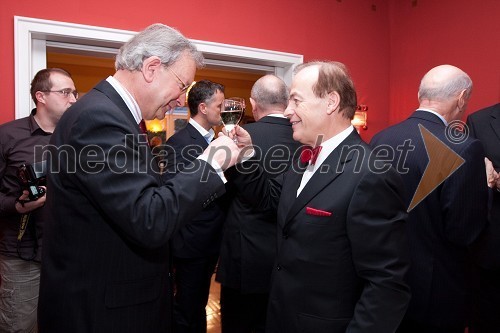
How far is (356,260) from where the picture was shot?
1178mm

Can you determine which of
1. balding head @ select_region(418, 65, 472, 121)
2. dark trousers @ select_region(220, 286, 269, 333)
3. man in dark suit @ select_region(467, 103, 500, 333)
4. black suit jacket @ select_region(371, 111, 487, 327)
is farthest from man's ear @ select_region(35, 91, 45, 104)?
man in dark suit @ select_region(467, 103, 500, 333)

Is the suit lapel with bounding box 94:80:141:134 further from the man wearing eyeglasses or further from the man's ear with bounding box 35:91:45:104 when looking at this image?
the man's ear with bounding box 35:91:45:104

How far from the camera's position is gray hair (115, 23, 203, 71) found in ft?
4.09

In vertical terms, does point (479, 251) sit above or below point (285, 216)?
below

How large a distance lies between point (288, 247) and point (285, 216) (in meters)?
0.12

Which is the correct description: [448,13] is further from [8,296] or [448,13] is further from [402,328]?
[8,296]

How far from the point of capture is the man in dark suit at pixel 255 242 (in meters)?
2.05

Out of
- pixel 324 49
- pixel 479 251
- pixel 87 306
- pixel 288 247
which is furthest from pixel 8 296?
pixel 324 49

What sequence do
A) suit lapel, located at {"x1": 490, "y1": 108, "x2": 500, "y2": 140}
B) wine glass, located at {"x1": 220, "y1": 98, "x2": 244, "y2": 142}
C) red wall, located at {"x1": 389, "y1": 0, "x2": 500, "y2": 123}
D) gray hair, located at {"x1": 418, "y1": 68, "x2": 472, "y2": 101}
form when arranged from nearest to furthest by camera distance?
wine glass, located at {"x1": 220, "y1": 98, "x2": 244, "y2": 142} < gray hair, located at {"x1": 418, "y1": 68, "x2": 472, "y2": 101} < suit lapel, located at {"x1": 490, "y1": 108, "x2": 500, "y2": 140} < red wall, located at {"x1": 389, "y1": 0, "x2": 500, "y2": 123}

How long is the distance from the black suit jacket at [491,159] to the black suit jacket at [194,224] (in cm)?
164

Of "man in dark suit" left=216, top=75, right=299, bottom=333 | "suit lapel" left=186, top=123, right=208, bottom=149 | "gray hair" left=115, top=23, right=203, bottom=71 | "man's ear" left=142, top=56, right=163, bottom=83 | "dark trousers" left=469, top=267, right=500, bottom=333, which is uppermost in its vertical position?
"gray hair" left=115, top=23, right=203, bottom=71

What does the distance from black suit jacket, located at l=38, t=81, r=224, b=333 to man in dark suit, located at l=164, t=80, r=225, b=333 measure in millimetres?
1163

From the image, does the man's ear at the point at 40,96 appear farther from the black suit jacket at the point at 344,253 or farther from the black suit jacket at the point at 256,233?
the black suit jacket at the point at 344,253

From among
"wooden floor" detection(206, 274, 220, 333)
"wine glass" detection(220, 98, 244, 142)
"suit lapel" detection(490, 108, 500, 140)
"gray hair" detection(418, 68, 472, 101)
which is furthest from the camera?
"wooden floor" detection(206, 274, 220, 333)
